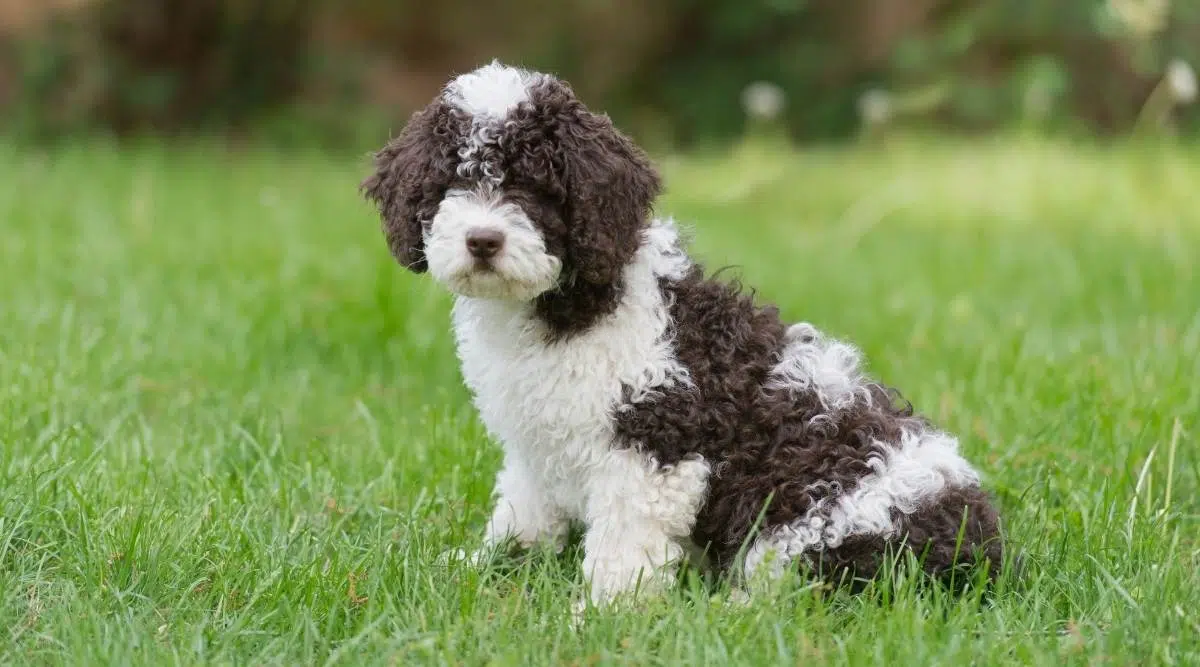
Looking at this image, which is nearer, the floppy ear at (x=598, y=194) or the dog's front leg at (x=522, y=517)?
the floppy ear at (x=598, y=194)

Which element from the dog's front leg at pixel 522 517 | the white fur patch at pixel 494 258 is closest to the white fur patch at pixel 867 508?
the dog's front leg at pixel 522 517

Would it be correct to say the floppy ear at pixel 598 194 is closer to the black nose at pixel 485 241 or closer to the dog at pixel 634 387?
the dog at pixel 634 387

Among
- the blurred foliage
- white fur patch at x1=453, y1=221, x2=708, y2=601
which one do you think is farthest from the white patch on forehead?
the blurred foliage

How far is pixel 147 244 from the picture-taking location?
835 cm

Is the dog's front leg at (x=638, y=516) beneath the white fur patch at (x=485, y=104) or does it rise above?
beneath

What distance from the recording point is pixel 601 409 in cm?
372

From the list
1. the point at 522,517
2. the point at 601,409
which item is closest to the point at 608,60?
the point at 522,517

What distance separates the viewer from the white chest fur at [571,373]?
3.74 meters

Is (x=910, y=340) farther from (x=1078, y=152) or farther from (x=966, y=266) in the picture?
(x=1078, y=152)

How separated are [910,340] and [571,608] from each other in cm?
366

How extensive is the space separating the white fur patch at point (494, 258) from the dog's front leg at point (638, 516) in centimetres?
59

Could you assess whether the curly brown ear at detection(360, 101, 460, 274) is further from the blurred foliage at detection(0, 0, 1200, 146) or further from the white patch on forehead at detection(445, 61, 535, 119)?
the blurred foliage at detection(0, 0, 1200, 146)

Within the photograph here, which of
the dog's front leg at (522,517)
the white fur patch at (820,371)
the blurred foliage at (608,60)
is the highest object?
the blurred foliage at (608,60)

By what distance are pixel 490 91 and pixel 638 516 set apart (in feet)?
4.22
